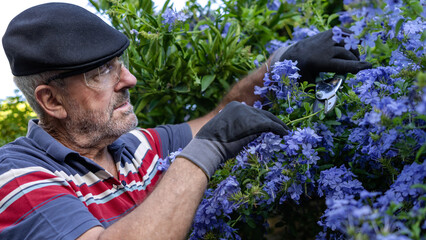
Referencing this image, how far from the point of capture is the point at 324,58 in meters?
1.53

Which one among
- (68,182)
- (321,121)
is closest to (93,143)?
(68,182)

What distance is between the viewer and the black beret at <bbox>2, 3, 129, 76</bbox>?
1614mm

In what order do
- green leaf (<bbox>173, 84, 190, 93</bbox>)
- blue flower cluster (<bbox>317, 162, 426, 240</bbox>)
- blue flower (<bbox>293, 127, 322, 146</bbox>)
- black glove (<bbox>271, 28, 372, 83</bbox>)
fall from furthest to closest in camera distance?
green leaf (<bbox>173, 84, 190, 93</bbox>)
black glove (<bbox>271, 28, 372, 83</bbox>)
blue flower (<bbox>293, 127, 322, 146</bbox>)
blue flower cluster (<bbox>317, 162, 426, 240</bbox>)

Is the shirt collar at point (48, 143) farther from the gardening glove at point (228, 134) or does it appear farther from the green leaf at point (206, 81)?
the green leaf at point (206, 81)

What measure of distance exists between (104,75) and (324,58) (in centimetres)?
89

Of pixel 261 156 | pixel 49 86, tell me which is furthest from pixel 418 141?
pixel 49 86

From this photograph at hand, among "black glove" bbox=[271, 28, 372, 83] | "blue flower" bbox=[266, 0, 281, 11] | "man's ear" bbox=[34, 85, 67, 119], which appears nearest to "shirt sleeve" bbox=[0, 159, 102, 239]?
"man's ear" bbox=[34, 85, 67, 119]

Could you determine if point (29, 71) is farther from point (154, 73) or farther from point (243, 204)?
point (243, 204)

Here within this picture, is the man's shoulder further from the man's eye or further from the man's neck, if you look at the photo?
the man's eye

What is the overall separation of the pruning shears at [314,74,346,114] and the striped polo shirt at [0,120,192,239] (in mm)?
822

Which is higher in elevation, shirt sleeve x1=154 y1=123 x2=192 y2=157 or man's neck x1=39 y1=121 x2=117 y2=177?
man's neck x1=39 y1=121 x2=117 y2=177

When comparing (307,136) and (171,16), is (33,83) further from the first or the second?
(307,136)

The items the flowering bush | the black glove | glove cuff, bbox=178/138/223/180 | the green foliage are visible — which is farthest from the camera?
the green foliage

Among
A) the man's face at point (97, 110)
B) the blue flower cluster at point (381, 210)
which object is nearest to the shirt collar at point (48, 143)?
the man's face at point (97, 110)
